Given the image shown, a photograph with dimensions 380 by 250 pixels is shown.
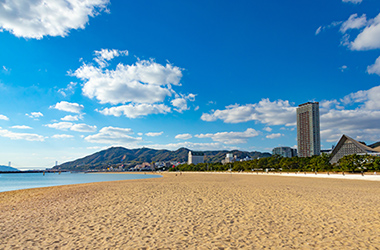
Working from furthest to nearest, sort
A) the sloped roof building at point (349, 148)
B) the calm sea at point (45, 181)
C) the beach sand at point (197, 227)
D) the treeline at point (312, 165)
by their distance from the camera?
the sloped roof building at point (349, 148) < the treeline at point (312, 165) < the calm sea at point (45, 181) < the beach sand at point (197, 227)

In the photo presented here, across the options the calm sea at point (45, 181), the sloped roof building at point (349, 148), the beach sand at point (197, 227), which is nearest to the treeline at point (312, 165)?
the sloped roof building at point (349, 148)

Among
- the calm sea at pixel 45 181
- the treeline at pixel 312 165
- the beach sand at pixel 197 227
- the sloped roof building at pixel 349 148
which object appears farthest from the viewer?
the sloped roof building at pixel 349 148

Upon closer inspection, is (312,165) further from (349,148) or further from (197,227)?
(197,227)

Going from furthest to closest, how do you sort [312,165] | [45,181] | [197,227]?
[312,165]
[45,181]
[197,227]

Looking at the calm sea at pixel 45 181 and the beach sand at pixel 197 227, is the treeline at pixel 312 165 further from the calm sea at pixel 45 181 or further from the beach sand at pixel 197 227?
the beach sand at pixel 197 227

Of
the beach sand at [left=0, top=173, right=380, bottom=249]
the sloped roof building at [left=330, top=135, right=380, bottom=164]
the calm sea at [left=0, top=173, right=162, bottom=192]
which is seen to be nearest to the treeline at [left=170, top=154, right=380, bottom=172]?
the sloped roof building at [left=330, top=135, right=380, bottom=164]

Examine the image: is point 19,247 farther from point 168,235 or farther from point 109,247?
point 168,235

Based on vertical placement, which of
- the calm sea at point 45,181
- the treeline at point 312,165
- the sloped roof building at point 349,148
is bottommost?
the calm sea at point 45,181

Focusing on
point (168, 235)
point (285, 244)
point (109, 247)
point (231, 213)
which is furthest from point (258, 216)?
point (109, 247)

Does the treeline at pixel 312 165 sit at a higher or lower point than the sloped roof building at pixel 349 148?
lower

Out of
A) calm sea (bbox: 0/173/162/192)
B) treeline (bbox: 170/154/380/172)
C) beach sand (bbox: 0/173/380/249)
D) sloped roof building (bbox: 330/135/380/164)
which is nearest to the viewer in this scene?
beach sand (bbox: 0/173/380/249)

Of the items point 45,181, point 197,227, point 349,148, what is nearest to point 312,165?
point 349,148

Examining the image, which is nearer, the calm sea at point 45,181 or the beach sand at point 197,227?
the beach sand at point 197,227

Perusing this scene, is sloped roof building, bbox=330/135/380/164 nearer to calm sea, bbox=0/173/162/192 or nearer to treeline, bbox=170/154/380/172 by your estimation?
treeline, bbox=170/154/380/172
